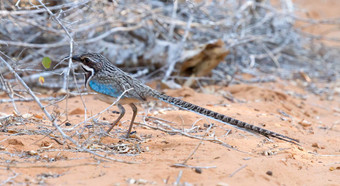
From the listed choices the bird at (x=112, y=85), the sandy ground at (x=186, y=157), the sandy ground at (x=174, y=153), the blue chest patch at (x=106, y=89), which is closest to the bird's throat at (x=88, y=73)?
the bird at (x=112, y=85)

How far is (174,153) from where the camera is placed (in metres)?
4.34

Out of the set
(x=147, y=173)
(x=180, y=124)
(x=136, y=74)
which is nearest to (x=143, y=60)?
(x=136, y=74)

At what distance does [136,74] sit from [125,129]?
9.37 feet

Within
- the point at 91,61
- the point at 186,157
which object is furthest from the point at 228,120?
the point at 91,61

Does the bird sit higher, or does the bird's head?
the bird's head

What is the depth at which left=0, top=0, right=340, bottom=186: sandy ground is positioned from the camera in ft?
12.0

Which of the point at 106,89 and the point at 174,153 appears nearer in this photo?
the point at 174,153

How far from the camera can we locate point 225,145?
4.68 meters

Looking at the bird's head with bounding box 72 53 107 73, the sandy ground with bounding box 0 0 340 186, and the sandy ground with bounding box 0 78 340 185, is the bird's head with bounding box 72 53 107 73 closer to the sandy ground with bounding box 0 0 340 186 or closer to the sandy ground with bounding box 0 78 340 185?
the sandy ground with bounding box 0 0 340 186

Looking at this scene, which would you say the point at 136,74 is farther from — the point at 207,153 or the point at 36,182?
the point at 36,182

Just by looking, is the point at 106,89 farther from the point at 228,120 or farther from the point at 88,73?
the point at 228,120

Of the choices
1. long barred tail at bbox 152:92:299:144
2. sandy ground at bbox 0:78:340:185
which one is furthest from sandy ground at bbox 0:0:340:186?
long barred tail at bbox 152:92:299:144

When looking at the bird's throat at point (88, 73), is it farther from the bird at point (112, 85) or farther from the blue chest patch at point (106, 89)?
the blue chest patch at point (106, 89)

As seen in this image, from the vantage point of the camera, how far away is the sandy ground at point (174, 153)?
3654 millimetres
